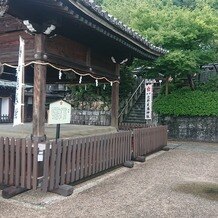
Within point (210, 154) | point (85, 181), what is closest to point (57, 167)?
point (85, 181)

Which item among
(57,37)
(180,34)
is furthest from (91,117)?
(57,37)

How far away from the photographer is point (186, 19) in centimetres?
1703

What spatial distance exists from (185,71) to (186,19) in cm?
292

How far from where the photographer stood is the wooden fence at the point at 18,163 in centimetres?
660

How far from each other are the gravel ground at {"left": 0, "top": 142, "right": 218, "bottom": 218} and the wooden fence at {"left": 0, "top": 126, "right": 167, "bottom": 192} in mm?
311

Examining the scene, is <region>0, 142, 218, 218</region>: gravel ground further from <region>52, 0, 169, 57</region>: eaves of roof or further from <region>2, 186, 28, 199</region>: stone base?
<region>52, 0, 169, 57</region>: eaves of roof

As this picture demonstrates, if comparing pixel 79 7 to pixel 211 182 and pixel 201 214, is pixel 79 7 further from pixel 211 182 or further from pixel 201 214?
pixel 211 182

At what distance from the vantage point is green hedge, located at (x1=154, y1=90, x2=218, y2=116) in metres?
19.1

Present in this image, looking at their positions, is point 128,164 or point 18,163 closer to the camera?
point 18,163

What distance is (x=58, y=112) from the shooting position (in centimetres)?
743

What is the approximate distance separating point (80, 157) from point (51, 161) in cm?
120

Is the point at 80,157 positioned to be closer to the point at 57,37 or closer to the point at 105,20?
the point at 57,37

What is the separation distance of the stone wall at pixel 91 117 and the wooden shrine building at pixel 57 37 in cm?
1127

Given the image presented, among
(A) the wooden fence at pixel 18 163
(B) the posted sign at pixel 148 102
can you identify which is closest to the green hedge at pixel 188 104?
(B) the posted sign at pixel 148 102
